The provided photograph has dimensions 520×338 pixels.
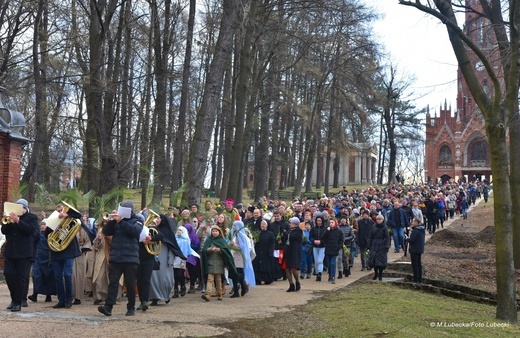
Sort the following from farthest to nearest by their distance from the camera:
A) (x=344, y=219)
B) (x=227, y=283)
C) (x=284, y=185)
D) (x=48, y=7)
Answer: (x=284, y=185)
(x=48, y=7)
(x=344, y=219)
(x=227, y=283)

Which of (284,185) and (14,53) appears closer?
(14,53)

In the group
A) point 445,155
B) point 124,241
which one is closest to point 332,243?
point 124,241

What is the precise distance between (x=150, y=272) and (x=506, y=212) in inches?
245

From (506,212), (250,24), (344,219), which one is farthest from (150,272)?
(250,24)

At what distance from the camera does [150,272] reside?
11.5 meters

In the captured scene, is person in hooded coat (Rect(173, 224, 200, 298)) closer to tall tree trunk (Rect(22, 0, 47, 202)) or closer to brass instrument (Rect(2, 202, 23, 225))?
brass instrument (Rect(2, 202, 23, 225))

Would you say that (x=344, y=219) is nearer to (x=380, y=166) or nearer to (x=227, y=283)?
(x=227, y=283)

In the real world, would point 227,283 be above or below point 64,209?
below

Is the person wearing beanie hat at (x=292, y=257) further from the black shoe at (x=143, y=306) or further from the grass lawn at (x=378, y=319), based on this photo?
the black shoe at (x=143, y=306)

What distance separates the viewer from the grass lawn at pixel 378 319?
10.0 metres

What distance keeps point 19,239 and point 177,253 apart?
112 inches

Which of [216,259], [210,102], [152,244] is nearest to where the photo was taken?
[152,244]

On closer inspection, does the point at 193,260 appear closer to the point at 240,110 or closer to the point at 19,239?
the point at 19,239

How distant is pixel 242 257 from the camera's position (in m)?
14.0
